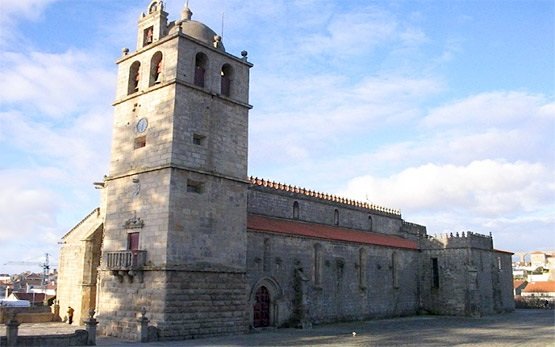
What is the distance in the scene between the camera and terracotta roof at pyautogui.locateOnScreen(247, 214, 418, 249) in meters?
31.5

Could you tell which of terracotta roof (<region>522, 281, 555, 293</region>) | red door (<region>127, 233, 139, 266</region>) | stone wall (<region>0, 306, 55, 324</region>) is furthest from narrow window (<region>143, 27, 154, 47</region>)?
terracotta roof (<region>522, 281, 555, 293</region>)

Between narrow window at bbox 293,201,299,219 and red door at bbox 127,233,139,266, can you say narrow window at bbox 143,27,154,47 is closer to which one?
red door at bbox 127,233,139,266

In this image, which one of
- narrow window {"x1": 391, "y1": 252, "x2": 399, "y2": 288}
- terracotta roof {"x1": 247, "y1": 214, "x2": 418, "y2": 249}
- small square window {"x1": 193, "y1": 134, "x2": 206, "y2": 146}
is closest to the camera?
small square window {"x1": 193, "y1": 134, "x2": 206, "y2": 146}

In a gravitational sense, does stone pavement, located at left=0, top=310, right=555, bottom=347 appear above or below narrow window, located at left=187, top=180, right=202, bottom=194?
below

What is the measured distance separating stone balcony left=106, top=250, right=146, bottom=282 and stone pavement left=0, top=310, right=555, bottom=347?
3.21 m

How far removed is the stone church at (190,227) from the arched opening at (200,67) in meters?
0.06

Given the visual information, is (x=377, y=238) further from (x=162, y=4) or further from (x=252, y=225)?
(x=162, y=4)

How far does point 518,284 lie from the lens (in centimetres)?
9469

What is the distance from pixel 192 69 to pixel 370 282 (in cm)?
2186

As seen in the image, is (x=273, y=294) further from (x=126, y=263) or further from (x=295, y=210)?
(x=126, y=263)

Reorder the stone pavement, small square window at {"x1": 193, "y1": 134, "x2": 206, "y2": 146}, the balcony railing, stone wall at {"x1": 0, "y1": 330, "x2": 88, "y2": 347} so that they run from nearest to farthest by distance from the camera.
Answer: stone wall at {"x1": 0, "y1": 330, "x2": 88, "y2": 347}
the stone pavement
the balcony railing
small square window at {"x1": 193, "y1": 134, "x2": 206, "y2": 146}

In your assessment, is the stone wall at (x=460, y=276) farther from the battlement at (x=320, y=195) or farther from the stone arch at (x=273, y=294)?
the stone arch at (x=273, y=294)

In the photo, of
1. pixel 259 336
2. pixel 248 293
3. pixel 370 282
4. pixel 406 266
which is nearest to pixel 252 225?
pixel 248 293

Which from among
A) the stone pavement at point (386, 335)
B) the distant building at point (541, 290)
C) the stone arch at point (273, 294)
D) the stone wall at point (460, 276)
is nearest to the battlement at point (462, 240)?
the stone wall at point (460, 276)
